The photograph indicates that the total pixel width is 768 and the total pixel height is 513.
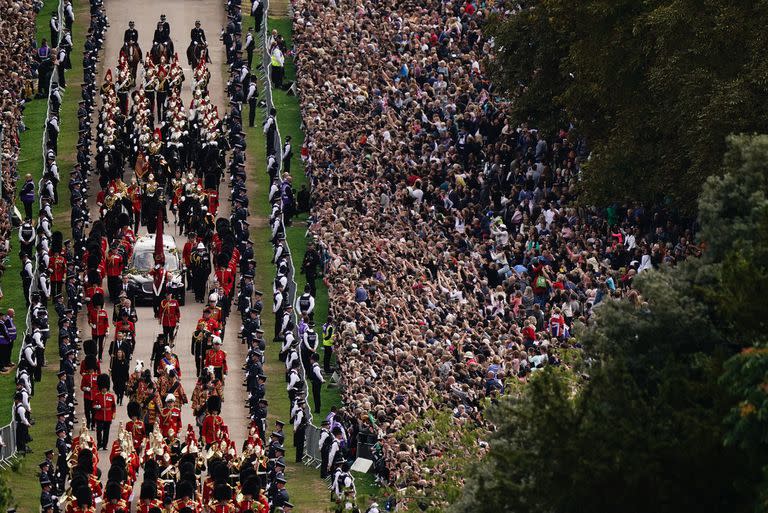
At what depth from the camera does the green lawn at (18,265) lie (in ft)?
135

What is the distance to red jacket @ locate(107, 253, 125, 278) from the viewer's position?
5006cm

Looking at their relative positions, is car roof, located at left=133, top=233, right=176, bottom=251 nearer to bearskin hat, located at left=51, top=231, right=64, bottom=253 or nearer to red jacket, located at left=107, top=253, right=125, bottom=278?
red jacket, located at left=107, top=253, right=125, bottom=278

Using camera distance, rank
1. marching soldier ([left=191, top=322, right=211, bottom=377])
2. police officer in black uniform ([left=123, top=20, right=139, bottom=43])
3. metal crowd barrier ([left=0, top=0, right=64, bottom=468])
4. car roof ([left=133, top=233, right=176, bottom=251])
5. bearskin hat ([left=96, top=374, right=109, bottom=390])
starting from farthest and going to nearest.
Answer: police officer in black uniform ([left=123, top=20, right=139, bottom=43])
car roof ([left=133, top=233, right=176, bottom=251])
marching soldier ([left=191, top=322, right=211, bottom=377])
bearskin hat ([left=96, top=374, right=109, bottom=390])
metal crowd barrier ([left=0, top=0, right=64, bottom=468])

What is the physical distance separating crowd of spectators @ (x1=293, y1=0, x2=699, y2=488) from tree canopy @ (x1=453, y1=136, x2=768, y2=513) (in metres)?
8.56

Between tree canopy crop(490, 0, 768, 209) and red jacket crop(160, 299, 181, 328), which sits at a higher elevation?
tree canopy crop(490, 0, 768, 209)

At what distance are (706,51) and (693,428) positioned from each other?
22277 millimetres

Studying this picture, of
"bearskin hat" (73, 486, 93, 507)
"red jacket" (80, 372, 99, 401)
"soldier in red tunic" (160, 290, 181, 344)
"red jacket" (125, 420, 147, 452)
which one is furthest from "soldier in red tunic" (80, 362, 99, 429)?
"bearskin hat" (73, 486, 93, 507)

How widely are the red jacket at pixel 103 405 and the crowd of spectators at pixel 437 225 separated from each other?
4.55 m

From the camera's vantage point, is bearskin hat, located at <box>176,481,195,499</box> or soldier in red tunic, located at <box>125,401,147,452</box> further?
soldier in red tunic, located at <box>125,401,147,452</box>

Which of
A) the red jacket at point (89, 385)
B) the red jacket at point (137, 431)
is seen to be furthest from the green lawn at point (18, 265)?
the red jacket at point (137, 431)

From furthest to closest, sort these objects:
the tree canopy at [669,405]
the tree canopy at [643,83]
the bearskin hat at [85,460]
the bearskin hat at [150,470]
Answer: the tree canopy at [643,83] → the bearskin hat at [85,460] → the bearskin hat at [150,470] → the tree canopy at [669,405]

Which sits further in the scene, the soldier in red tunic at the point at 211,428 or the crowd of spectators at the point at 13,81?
the crowd of spectators at the point at 13,81

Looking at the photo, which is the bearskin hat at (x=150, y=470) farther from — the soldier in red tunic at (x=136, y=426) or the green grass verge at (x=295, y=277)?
the green grass verge at (x=295, y=277)

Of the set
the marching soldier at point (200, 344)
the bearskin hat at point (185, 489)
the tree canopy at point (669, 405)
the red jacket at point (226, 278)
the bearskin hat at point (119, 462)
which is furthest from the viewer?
the red jacket at point (226, 278)
